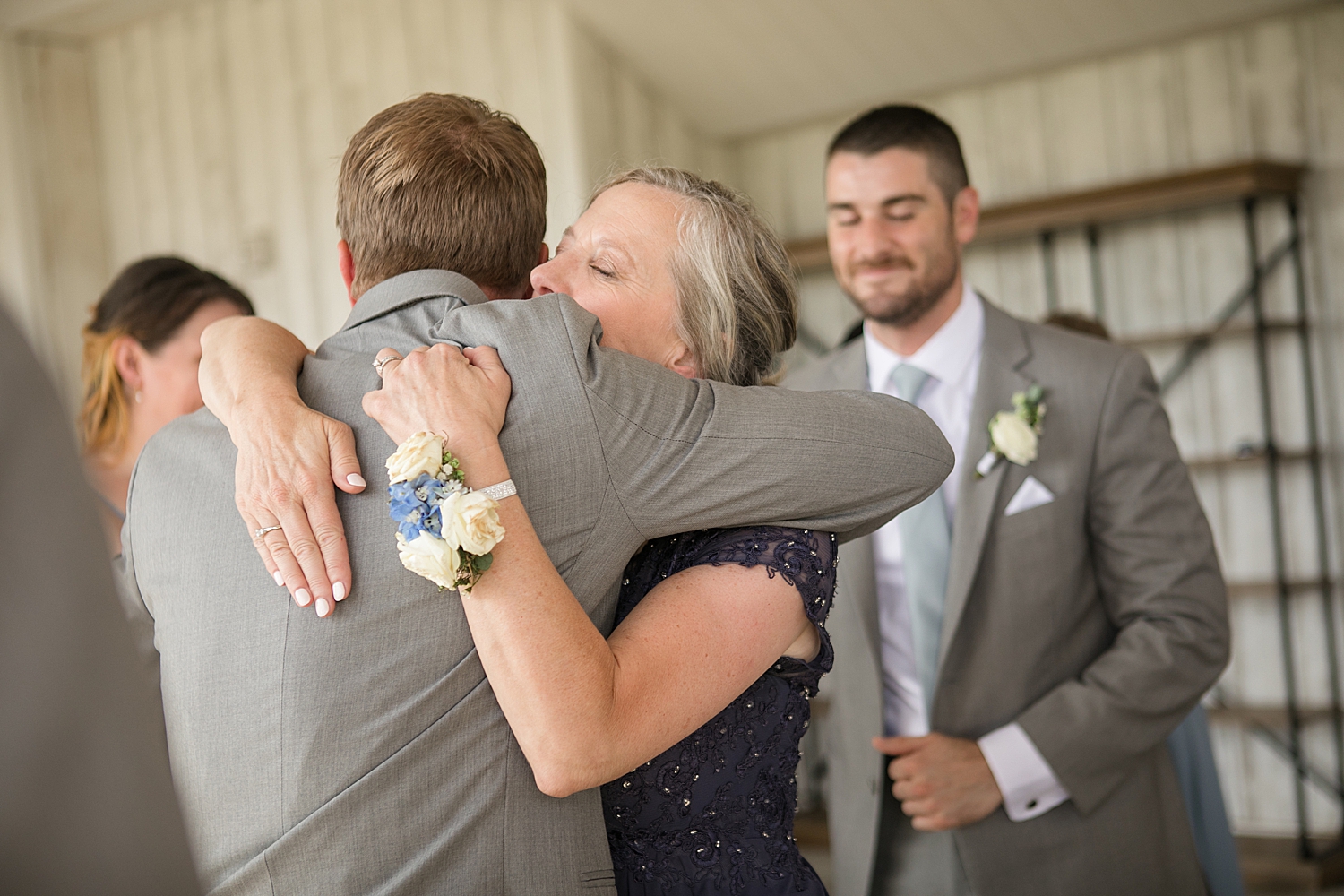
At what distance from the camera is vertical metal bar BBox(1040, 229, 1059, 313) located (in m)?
5.52

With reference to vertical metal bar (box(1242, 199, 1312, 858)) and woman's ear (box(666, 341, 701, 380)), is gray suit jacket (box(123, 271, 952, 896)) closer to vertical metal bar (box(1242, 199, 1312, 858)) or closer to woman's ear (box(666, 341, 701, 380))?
woman's ear (box(666, 341, 701, 380))

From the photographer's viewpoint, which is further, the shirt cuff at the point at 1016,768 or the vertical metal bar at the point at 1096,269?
the vertical metal bar at the point at 1096,269

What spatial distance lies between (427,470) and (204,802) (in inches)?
16.8

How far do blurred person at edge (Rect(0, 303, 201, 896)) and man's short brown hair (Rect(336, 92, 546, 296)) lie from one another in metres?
0.72

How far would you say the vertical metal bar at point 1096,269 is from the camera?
17.5 ft

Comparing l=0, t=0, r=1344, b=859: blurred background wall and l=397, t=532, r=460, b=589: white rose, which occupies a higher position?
l=0, t=0, r=1344, b=859: blurred background wall

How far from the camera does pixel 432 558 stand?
38.0 inches

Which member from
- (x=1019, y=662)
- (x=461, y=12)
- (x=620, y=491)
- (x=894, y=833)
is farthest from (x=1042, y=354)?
(x=461, y=12)

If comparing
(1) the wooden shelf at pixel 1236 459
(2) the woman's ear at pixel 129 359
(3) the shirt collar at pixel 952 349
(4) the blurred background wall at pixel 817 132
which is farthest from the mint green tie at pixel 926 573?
(1) the wooden shelf at pixel 1236 459

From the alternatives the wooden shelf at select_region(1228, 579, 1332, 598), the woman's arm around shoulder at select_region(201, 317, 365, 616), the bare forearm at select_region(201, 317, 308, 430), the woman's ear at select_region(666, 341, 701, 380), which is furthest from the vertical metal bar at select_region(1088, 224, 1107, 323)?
the woman's arm around shoulder at select_region(201, 317, 365, 616)

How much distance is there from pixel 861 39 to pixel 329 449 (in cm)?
467

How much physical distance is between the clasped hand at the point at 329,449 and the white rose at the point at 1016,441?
136 cm

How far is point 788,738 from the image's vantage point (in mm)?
1326

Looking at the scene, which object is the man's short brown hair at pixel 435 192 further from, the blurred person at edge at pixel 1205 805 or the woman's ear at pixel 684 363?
the blurred person at edge at pixel 1205 805
